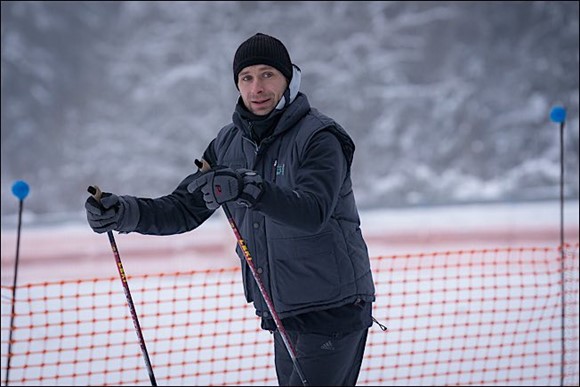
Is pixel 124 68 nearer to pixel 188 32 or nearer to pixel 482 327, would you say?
pixel 188 32

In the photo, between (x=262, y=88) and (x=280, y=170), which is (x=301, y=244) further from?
(x=262, y=88)

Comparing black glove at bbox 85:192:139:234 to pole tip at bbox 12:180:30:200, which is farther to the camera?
pole tip at bbox 12:180:30:200

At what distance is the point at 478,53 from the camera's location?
40.8 feet

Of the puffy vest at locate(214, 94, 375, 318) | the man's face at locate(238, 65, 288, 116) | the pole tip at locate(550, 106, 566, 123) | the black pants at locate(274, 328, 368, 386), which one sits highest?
the pole tip at locate(550, 106, 566, 123)

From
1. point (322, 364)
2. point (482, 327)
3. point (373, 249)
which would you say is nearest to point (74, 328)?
point (482, 327)

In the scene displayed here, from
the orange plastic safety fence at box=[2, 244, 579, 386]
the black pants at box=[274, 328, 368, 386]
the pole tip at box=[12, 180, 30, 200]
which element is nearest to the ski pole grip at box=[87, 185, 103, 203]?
the black pants at box=[274, 328, 368, 386]

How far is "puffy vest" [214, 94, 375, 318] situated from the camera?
1.96 meters

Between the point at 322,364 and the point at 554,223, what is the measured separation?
8462 mm

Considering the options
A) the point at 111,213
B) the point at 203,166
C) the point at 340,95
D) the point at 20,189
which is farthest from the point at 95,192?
the point at 340,95

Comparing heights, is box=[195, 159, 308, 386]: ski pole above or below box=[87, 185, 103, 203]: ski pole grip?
below

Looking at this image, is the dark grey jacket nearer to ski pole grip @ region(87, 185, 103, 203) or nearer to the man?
the man

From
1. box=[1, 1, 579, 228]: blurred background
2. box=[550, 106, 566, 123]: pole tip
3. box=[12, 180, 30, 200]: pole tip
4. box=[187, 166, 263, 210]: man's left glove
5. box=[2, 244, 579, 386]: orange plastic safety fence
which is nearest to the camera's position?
box=[187, 166, 263, 210]: man's left glove

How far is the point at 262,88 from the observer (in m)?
2.01

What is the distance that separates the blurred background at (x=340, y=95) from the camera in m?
11.8
